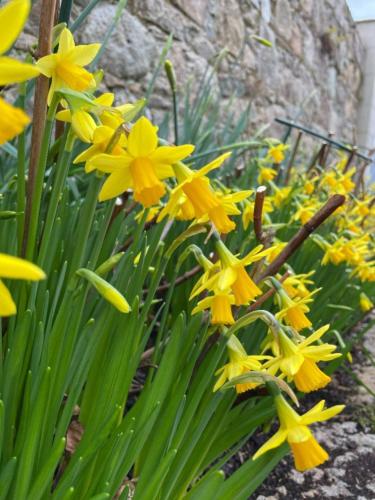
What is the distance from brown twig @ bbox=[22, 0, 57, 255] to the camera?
1.95 feet

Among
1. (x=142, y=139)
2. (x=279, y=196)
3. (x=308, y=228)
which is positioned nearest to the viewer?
(x=142, y=139)

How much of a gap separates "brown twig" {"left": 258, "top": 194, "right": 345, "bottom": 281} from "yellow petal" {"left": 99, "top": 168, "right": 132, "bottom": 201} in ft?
1.01

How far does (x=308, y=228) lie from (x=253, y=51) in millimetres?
3799

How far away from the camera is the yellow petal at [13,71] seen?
29 centimetres

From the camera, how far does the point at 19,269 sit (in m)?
0.24

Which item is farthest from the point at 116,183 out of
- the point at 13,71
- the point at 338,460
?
the point at 338,460

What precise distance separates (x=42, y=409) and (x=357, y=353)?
1.70m

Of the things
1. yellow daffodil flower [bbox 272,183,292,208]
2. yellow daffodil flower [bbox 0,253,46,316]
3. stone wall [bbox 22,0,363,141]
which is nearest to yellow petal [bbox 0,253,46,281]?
yellow daffodil flower [bbox 0,253,46,316]

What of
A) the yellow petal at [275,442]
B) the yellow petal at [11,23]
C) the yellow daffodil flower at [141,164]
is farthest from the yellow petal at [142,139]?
the yellow petal at [275,442]

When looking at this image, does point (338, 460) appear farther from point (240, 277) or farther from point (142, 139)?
point (142, 139)

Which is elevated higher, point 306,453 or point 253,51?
point 253,51

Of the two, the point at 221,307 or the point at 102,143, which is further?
the point at 221,307

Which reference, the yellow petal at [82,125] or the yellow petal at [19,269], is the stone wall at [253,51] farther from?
the yellow petal at [19,269]

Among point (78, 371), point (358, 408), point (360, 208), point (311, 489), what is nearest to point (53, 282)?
point (78, 371)
